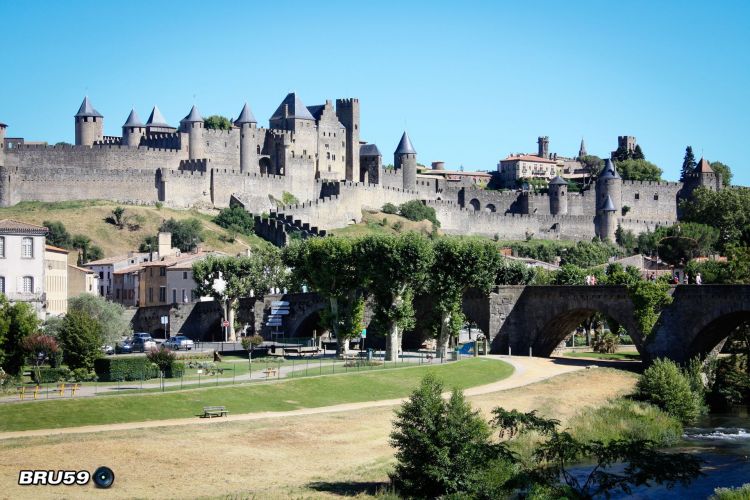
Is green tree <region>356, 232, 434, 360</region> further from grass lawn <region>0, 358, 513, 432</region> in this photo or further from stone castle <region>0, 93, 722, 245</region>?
stone castle <region>0, 93, 722, 245</region>

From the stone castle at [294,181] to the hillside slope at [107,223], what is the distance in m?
2.88

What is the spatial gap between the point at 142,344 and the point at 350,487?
3563 cm

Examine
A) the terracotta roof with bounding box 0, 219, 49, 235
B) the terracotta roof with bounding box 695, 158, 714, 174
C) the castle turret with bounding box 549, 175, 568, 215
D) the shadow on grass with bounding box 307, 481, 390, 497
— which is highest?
the terracotta roof with bounding box 695, 158, 714, 174

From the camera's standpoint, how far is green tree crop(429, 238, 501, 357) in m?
61.7

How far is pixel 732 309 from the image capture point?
53.4 meters

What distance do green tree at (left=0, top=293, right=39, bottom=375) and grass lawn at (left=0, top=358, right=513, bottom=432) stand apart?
8.99 m

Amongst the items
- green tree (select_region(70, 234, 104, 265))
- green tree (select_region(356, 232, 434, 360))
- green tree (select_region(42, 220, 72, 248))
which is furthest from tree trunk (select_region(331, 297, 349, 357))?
green tree (select_region(42, 220, 72, 248))

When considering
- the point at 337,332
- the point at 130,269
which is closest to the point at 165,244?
the point at 130,269

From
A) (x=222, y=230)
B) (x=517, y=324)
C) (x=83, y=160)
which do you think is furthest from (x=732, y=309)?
(x=83, y=160)

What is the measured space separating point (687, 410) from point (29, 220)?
67.9 metres

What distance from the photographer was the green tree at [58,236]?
98375mm

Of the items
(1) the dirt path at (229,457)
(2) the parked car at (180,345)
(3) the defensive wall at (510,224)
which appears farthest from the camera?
(3) the defensive wall at (510,224)

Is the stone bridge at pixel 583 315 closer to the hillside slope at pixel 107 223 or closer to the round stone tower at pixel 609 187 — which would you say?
the hillside slope at pixel 107 223

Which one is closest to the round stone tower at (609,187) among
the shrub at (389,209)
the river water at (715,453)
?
the shrub at (389,209)
